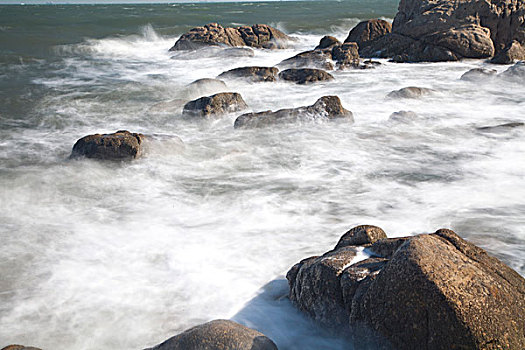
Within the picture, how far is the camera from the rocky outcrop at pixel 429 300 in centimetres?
210

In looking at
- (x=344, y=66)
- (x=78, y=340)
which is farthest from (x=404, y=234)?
(x=344, y=66)

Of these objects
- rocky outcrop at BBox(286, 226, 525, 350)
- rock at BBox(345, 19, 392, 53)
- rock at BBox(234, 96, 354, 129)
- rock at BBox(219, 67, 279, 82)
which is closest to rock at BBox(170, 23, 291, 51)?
rock at BBox(345, 19, 392, 53)

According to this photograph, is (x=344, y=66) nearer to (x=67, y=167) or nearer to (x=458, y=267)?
(x=67, y=167)

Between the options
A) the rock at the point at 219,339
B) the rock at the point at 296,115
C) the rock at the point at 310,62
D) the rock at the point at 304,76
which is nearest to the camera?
the rock at the point at 219,339

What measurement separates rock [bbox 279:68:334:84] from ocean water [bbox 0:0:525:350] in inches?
50.3

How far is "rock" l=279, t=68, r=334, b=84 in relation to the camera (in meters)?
12.1

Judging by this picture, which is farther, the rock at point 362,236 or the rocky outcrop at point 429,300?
the rock at point 362,236

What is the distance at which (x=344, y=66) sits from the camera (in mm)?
14367

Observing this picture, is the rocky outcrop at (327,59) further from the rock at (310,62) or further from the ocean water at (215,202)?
A: the ocean water at (215,202)

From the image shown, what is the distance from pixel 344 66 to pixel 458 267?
12.8 meters

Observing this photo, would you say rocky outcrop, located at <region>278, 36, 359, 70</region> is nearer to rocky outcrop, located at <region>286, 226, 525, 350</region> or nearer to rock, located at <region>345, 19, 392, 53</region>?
rock, located at <region>345, 19, 392, 53</region>

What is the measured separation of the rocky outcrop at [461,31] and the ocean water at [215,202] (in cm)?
479

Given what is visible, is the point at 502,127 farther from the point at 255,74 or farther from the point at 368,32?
the point at 368,32

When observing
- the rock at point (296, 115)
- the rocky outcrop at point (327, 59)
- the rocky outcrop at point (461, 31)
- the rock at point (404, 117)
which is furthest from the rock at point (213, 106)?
the rocky outcrop at point (461, 31)
